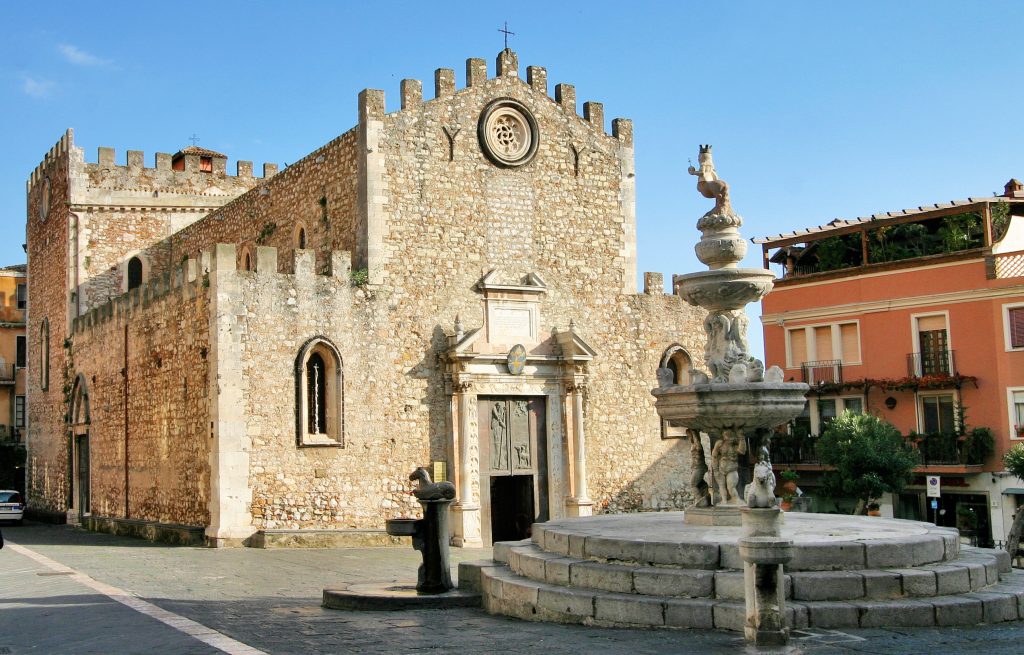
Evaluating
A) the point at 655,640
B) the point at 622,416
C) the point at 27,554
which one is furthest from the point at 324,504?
the point at 655,640

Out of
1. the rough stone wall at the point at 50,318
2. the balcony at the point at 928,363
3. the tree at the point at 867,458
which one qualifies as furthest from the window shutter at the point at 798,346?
the rough stone wall at the point at 50,318

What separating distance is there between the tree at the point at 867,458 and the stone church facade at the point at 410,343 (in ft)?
24.1

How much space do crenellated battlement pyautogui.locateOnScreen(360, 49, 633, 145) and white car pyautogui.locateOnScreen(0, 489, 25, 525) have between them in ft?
56.1

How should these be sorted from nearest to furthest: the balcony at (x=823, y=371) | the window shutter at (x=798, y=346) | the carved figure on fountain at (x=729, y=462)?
the carved figure on fountain at (x=729, y=462), the balcony at (x=823, y=371), the window shutter at (x=798, y=346)

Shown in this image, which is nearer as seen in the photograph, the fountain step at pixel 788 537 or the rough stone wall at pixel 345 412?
the fountain step at pixel 788 537

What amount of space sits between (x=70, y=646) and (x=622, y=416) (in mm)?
16474

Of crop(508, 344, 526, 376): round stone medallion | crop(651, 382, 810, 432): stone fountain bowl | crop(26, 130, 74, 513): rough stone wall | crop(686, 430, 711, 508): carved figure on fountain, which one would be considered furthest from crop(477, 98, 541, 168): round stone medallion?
crop(26, 130, 74, 513): rough stone wall

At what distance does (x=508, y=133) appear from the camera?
2441 centimetres

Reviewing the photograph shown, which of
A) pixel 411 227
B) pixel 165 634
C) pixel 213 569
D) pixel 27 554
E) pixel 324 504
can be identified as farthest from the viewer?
pixel 411 227

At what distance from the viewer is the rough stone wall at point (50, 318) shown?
105 ft

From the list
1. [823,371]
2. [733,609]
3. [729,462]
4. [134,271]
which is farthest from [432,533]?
[823,371]

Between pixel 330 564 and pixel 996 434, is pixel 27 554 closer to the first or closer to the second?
pixel 330 564

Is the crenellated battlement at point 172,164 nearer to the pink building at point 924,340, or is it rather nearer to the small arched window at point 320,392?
the small arched window at point 320,392

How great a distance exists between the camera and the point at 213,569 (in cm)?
1636
